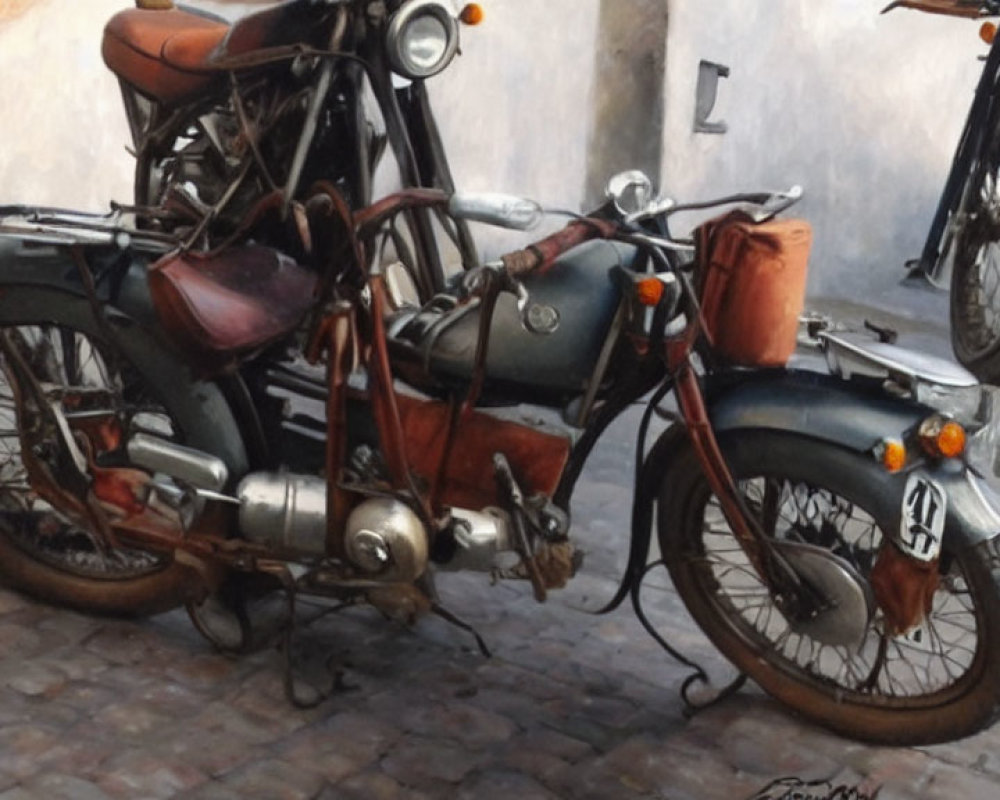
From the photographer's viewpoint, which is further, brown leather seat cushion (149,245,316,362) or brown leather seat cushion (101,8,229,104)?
brown leather seat cushion (101,8,229,104)

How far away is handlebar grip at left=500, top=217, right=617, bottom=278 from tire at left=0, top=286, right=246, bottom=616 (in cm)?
77

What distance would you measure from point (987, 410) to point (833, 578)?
0.42m

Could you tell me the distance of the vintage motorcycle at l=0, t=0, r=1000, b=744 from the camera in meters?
2.69

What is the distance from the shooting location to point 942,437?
8.61ft

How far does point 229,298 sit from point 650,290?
2.73 ft

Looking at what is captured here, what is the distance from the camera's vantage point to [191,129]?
3.81 meters

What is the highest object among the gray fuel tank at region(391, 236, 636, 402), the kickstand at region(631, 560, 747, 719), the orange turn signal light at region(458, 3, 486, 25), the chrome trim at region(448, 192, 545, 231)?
the orange turn signal light at region(458, 3, 486, 25)

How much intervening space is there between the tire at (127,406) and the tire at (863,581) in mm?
964

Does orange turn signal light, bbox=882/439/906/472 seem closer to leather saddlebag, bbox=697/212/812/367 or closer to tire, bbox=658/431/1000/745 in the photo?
tire, bbox=658/431/1000/745

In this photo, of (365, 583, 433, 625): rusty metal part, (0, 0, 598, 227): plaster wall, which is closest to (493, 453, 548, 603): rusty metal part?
(365, 583, 433, 625): rusty metal part

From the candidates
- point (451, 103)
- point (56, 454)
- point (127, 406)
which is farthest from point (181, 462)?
point (451, 103)

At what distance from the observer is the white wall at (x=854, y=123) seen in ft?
25.7

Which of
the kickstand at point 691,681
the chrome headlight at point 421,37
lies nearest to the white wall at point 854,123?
the chrome headlight at point 421,37

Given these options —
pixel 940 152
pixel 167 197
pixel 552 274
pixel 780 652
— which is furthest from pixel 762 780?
pixel 940 152
